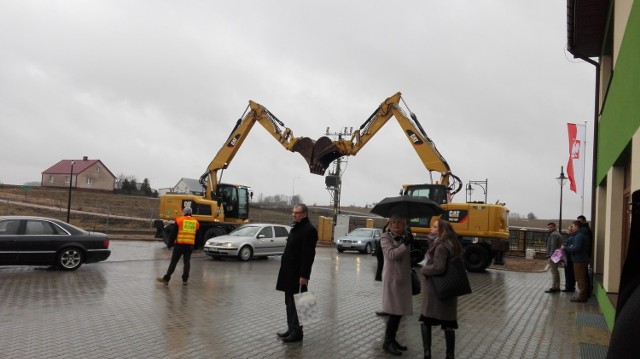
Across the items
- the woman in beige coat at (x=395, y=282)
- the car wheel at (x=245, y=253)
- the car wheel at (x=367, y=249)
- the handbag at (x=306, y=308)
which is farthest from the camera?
the car wheel at (x=367, y=249)

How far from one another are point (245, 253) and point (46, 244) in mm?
7211

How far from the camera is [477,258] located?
19406 mm

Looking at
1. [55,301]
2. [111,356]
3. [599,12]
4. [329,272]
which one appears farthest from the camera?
[329,272]

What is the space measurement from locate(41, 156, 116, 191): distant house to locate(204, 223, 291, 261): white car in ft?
240

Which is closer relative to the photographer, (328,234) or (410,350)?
(410,350)

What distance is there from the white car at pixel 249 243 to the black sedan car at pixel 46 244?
4938mm

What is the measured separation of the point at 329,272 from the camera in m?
17.1

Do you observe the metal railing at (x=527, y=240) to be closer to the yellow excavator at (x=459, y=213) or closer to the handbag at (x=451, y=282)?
the yellow excavator at (x=459, y=213)

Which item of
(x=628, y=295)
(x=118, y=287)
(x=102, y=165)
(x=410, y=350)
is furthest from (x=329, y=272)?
(x=102, y=165)

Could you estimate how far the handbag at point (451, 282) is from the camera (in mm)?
6246

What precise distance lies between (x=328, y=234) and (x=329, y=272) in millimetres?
17527

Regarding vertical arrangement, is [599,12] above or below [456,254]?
above

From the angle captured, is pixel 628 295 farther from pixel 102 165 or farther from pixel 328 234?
pixel 102 165

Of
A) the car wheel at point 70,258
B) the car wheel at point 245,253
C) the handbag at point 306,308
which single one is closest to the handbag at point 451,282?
the handbag at point 306,308
